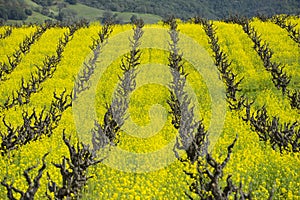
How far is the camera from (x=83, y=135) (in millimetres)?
15125

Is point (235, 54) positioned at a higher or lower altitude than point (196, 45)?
lower

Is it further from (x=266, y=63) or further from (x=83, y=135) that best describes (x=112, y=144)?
(x=266, y=63)

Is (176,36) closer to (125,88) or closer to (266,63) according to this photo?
(266,63)

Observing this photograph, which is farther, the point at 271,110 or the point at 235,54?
the point at 235,54

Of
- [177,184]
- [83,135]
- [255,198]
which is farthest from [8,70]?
[255,198]

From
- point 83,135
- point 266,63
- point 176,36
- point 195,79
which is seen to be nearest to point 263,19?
point 176,36

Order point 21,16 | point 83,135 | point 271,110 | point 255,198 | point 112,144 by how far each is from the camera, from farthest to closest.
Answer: point 21,16 < point 271,110 < point 83,135 < point 112,144 < point 255,198

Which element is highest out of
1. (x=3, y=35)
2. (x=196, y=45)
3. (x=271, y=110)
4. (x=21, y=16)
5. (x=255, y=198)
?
(x=21, y=16)

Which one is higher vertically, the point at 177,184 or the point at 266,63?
the point at 266,63

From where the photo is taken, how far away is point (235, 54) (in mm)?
28328

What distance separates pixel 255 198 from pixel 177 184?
187 cm

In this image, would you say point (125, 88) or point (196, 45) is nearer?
point (125, 88)

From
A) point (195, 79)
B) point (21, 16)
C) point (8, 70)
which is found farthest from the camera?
point (21, 16)

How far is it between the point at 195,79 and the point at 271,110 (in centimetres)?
659
